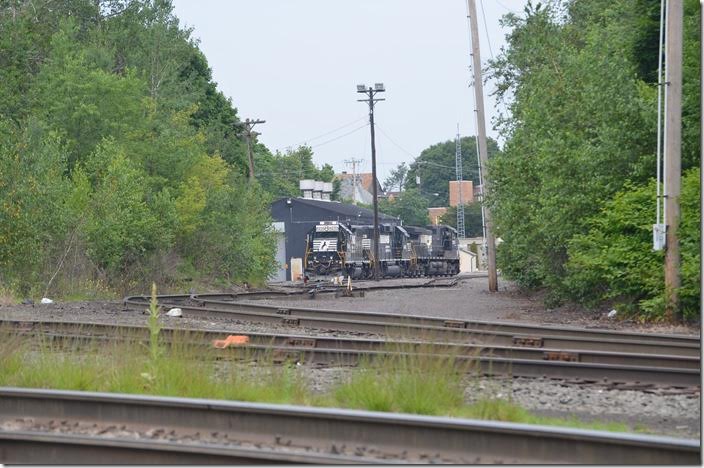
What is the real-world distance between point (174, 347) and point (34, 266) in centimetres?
2154

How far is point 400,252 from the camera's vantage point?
66938 mm

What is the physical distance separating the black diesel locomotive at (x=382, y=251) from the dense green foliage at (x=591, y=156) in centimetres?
2540

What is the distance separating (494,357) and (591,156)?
12144 mm

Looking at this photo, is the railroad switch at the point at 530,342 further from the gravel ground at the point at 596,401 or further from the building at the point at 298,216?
the building at the point at 298,216

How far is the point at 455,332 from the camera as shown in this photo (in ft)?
51.2

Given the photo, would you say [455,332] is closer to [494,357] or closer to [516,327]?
[516,327]

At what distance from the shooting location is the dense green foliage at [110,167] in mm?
31594

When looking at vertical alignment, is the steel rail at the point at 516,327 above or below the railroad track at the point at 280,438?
above

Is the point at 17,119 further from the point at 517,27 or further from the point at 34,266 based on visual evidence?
the point at 517,27

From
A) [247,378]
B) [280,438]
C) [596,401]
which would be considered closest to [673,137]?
[596,401]

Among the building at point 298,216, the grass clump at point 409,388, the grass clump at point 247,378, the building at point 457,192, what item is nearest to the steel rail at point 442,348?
the grass clump at point 247,378

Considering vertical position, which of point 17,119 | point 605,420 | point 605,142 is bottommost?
point 605,420

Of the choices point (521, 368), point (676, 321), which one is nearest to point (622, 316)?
point (676, 321)

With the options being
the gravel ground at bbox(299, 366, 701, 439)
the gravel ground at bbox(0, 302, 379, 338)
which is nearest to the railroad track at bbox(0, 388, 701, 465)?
the gravel ground at bbox(299, 366, 701, 439)
